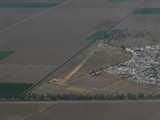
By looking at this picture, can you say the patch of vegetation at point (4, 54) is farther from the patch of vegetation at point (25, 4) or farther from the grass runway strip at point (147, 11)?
the patch of vegetation at point (25, 4)

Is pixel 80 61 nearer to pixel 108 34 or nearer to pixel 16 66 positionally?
pixel 16 66

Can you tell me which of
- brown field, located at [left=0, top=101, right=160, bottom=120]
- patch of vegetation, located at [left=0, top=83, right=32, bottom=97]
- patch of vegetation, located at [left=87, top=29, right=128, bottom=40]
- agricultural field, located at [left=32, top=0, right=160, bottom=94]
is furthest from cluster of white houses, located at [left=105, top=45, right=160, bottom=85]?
patch of vegetation, located at [left=0, top=83, right=32, bottom=97]

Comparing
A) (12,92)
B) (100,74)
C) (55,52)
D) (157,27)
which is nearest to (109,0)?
(157,27)

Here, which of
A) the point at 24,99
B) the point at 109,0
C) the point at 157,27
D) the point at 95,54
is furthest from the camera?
the point at 109,0

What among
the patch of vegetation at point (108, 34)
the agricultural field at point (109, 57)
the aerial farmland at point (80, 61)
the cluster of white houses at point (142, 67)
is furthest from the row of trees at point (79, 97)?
the patch of vegetation at point (108, 34)

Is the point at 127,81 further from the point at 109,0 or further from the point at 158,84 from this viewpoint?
the point at 109,0
